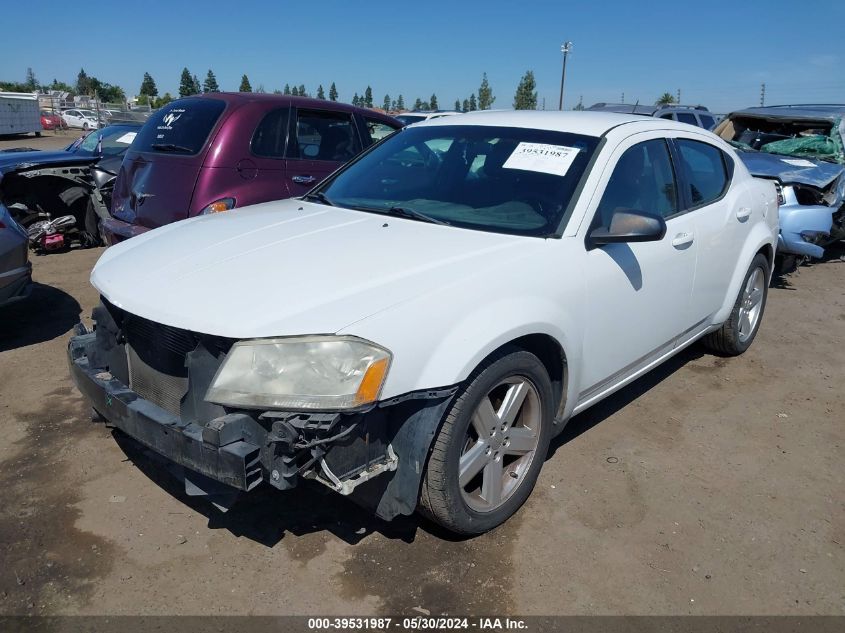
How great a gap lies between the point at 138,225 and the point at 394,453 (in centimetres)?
375

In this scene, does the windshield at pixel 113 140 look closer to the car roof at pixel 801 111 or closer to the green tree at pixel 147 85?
the car roof at pixel 801 111

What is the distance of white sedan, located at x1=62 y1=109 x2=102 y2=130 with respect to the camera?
1459 inches

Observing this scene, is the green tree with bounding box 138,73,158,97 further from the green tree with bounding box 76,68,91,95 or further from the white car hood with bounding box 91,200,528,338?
the white car hood with bounding box 91,200,528,338

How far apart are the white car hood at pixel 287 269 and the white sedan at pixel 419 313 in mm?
12

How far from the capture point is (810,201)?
7.13 m

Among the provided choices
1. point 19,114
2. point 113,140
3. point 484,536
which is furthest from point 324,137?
point 19,114

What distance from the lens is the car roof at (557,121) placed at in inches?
137

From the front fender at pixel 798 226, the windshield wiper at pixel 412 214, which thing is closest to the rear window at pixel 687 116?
the front fender at pixel 798 226

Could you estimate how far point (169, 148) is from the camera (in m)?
5.41

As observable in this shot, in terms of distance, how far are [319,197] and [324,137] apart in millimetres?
2579

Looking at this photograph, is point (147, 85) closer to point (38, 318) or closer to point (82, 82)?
point (82, 82)

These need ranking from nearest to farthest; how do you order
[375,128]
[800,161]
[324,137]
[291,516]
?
1. [291,516]
2. [324,137]
3. [375,128]
4. [800,161]

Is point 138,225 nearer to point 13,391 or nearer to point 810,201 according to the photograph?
point 13,391

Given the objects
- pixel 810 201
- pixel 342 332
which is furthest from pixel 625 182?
pixel 810 201
